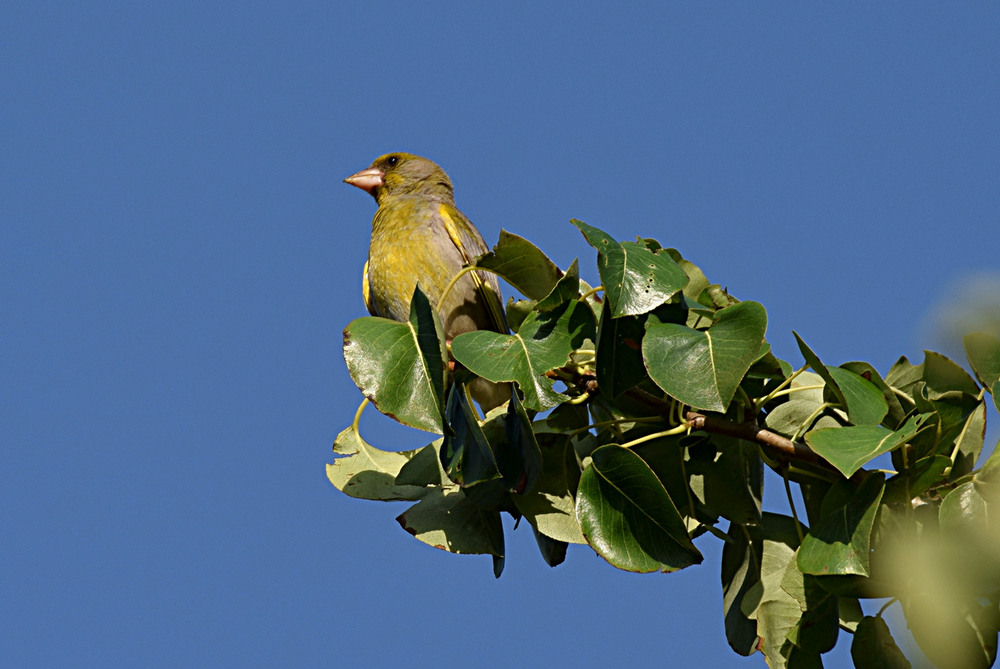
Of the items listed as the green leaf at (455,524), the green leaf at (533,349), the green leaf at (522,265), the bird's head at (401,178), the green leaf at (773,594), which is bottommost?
the green leaf at (773,594)

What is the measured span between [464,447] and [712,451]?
0.75 meters

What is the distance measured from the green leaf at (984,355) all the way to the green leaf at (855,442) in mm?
332

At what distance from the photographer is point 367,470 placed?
3322 mm

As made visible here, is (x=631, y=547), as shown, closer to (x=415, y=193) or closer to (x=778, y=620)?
(x=778, y=620)

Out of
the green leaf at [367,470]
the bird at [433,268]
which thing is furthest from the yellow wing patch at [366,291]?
the green leaf at [367,470]

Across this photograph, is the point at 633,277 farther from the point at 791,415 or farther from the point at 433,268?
the point at 433,268

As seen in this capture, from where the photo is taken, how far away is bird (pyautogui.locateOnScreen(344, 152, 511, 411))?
197 inches

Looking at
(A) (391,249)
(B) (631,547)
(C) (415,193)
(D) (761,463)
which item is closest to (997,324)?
(D) (761,463)

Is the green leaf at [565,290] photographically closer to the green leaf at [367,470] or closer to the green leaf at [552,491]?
the green leaf at [552,491]

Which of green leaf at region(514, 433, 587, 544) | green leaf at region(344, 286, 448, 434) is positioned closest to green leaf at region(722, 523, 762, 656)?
green leaf at region(514, 433, 587, 544)

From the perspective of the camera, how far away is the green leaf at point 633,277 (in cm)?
250

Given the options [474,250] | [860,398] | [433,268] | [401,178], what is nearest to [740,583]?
[860,398]

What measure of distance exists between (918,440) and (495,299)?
265 centimetres

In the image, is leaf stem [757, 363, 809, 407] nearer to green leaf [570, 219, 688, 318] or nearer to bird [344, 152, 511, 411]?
green leaf [570, 219, 688, 318]
